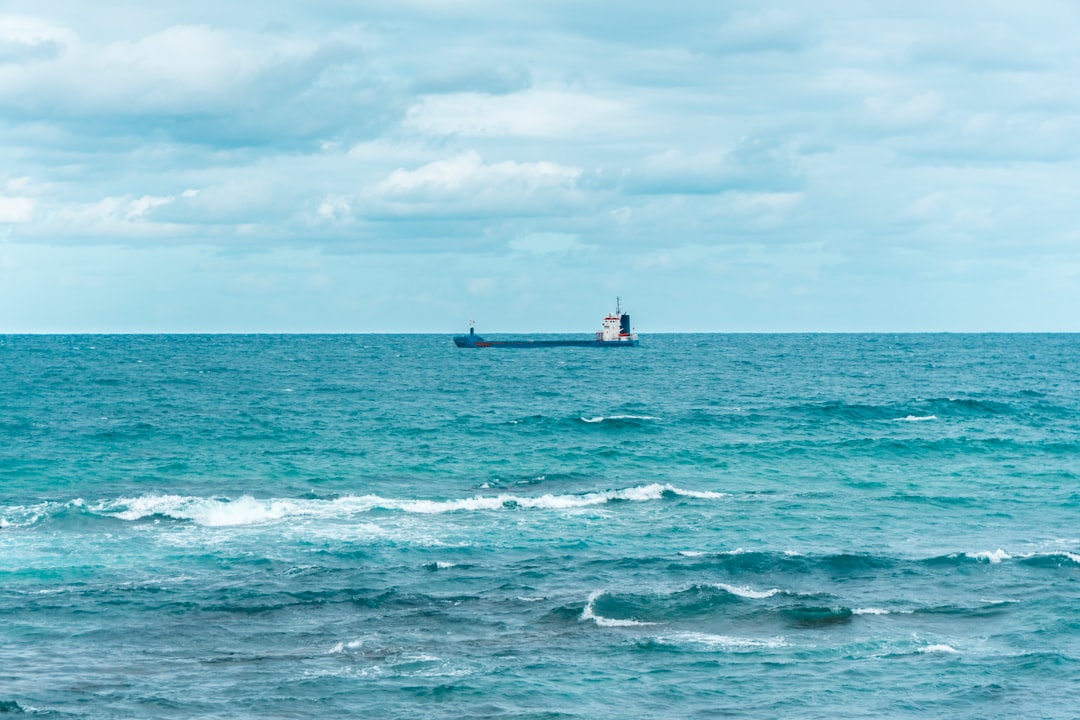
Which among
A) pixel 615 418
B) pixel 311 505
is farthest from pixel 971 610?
pixel 615 418

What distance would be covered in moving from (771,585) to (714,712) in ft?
37.1

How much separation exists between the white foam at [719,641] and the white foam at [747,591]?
3.68 meters

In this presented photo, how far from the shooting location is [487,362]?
178375 mm

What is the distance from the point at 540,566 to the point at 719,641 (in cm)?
933

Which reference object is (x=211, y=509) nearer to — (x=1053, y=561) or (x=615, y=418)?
(x=1053, y=561)

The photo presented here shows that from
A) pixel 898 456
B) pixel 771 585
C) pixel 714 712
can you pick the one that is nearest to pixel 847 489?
pixel 898 456

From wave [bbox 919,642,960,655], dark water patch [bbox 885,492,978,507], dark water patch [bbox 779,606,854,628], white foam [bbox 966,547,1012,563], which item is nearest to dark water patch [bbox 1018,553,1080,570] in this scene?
white foam [bbox 966,547,1012,563]

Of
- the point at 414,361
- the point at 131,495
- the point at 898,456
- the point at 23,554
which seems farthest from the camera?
the point at 414,361

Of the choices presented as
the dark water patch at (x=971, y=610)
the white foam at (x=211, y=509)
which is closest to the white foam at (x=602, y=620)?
the dark water patch at (x=971, y=610)

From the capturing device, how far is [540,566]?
38219 millimetres

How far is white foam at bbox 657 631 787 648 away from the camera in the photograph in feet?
98.5

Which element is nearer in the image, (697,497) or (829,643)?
(829,643)

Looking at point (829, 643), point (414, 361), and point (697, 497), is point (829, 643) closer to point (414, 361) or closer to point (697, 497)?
point (697, 497)

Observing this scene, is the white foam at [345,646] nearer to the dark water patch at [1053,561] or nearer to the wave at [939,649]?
the wave at [939,649]
